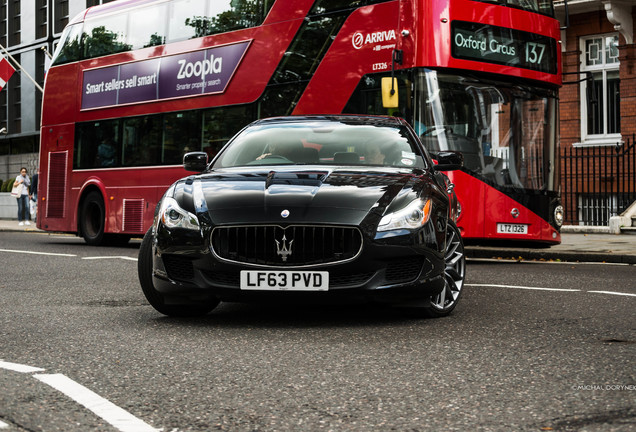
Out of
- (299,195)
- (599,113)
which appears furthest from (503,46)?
(599,113)

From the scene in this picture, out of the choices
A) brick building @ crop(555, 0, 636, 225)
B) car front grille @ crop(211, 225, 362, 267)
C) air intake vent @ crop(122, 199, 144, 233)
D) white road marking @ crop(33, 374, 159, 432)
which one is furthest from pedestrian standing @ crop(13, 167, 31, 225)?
white road marking @ crop(33, 374, 159, 432)

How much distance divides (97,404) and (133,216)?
13.3 m

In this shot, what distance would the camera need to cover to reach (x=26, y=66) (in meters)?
43.8

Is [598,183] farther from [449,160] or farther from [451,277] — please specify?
[451,277]

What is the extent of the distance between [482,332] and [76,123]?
13.7 metres

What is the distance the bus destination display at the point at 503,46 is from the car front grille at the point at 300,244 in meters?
6.88

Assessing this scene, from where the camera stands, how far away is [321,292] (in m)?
6.21

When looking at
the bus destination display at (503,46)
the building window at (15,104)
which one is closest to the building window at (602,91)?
the bus destination display at (503,46)

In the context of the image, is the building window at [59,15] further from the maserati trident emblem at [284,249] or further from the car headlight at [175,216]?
the maserati trident emblem at [284,249]

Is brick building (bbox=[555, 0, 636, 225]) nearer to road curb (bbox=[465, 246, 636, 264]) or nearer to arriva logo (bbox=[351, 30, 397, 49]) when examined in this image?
road curb (bbox=[465, 246, 636, 264])

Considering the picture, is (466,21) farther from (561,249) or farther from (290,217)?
(290,217)

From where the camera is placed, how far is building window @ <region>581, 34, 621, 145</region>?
74.5 ft

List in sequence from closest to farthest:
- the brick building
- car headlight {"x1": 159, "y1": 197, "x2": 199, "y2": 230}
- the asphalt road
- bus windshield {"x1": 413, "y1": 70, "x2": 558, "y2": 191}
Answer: the asphalt road < car headlight {"x1": 159, "y1": 197, "x2": 199, "y2": 230} < bus windshield {"x1": 413, "y1": 70, "x2": 558, "y2": 191} < the brick building

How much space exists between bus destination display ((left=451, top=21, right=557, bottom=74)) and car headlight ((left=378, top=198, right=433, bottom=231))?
6492mm
